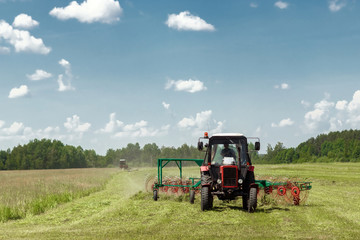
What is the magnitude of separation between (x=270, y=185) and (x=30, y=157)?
415ft

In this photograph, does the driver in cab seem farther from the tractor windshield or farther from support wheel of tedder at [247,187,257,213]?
support wheel of tedder at [247,187,257,213]

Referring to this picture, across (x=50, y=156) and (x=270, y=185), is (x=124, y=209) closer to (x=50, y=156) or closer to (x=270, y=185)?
(x=270, y=185)

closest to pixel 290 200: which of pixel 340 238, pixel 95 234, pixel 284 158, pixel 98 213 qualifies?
pixel 340 238

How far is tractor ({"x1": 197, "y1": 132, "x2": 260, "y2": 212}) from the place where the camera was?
1301 cm

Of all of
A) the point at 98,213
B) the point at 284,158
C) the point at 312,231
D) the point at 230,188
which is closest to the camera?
the point at 312,231

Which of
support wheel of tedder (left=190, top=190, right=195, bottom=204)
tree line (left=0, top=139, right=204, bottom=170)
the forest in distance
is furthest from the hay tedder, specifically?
tree line (left=0, top=139, right=204, bottom=170)

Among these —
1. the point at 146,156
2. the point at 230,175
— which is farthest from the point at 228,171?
the point at 146,156

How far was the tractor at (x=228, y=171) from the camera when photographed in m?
13.0

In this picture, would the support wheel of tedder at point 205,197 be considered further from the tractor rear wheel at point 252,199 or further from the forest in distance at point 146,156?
the forest in distance at point 146,156

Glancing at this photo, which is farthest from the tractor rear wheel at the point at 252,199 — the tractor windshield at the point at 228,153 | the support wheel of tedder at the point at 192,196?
the support wheel of tedder at the point at 192,196

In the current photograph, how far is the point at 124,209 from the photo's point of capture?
14.1m

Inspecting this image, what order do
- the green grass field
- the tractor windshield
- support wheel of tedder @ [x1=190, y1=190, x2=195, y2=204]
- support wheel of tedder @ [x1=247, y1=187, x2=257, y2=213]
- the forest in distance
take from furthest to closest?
1. the forest in distance
2. support wheel of tedder @ [x1=190, y1=190, x2=195, y2=204]
3. the tractor windshield
4. support wheel of tedder @ [x1=247, y1=187, x2=257, y2=213]
5. the green grass field

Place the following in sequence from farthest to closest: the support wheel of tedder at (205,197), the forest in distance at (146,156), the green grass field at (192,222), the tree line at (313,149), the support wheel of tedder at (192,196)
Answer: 1. the forest in distance at (146,156)
2. the tree line at (313,149)
3. the support wheel of tedder at (192,196)
4. the support wheel of tedder at (205,197)
5. the green grass field at (192,222)

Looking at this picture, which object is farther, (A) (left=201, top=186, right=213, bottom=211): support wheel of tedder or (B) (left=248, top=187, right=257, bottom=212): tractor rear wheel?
Result: (A) (left=201, top=186, right=213, bottom=211): support wheel of tedder
